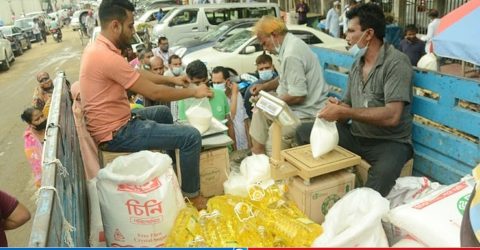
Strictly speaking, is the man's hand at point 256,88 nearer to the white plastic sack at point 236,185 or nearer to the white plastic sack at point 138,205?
the white plastic sack at point 236,185

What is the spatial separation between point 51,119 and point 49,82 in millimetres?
4094

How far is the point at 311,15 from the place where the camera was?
17.8 m

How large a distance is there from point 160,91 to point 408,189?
1.89 meters

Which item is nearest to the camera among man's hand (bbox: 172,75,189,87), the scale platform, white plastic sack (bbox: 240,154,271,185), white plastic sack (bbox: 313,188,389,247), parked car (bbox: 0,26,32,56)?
white plastic sack (bbox: 313,188,389,247)

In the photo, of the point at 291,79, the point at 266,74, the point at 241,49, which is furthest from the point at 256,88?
the point at 241,49

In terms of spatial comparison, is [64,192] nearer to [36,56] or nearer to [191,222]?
[191,222]

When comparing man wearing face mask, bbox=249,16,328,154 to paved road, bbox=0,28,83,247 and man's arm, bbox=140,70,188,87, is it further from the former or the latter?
paved road, bbox=0,28,83,247

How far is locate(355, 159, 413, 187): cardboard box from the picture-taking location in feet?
9.76

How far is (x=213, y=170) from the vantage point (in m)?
3.49

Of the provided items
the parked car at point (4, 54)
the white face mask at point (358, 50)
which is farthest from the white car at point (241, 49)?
the parked car at point (4, 54)

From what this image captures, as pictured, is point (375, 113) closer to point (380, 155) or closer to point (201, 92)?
point (380, 155)

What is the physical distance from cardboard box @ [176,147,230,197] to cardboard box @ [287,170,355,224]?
0.85 m

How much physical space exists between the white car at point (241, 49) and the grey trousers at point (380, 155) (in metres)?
5.55

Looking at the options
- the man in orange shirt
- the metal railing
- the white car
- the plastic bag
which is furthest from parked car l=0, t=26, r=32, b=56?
the metal railing
